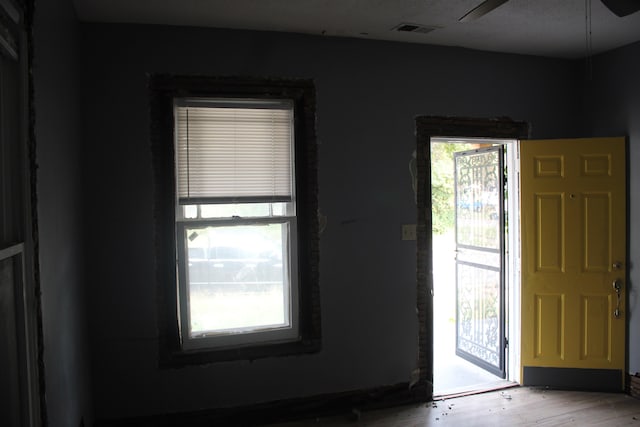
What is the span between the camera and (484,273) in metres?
4.05

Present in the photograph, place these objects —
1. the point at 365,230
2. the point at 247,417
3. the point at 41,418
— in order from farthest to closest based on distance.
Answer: the point at 365,230 < the point at 247,417 < the point at 41,418

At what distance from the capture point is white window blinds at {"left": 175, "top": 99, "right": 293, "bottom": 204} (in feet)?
9.37

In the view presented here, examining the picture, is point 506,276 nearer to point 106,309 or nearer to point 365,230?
point 365,230

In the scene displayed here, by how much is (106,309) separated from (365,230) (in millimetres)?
1859

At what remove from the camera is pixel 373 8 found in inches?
104

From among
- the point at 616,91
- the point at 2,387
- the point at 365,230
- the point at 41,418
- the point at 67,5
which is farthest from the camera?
the point at 616,91

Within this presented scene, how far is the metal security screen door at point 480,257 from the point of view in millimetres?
3770

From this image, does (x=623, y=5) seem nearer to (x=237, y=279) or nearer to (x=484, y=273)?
(x=237, y=279)

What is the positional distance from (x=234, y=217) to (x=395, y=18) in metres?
1.71

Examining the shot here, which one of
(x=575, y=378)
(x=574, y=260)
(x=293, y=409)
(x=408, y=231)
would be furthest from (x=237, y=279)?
(x=575, y=378)

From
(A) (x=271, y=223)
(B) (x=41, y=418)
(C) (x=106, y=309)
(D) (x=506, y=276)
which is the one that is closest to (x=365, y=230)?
(A) (x=271, y=223)

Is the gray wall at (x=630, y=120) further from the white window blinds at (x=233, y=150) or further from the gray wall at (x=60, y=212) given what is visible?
the gray wall at (x=60, y=212)

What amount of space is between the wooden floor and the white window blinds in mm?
1689

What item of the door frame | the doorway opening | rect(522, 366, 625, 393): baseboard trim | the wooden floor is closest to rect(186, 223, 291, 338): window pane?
the wooden floor
